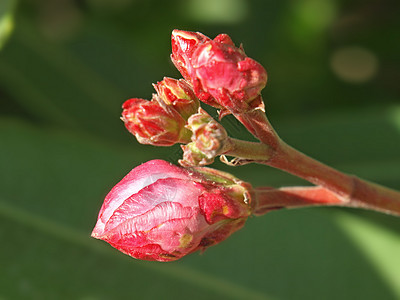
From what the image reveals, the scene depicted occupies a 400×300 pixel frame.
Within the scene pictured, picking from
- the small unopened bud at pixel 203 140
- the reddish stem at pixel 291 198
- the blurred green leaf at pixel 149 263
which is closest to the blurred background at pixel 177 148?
the blurred green leaf at pixel 149 263

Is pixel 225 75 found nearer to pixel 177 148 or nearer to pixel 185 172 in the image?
pixel 185 172

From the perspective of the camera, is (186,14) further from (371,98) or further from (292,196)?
(292,196)

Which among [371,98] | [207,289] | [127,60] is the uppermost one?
[127,60]

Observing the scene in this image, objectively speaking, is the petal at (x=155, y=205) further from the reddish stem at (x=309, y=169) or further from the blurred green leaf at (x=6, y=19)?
the blurred green leaf at (x=6, y=19)

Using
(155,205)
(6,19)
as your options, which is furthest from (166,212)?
(6,19)

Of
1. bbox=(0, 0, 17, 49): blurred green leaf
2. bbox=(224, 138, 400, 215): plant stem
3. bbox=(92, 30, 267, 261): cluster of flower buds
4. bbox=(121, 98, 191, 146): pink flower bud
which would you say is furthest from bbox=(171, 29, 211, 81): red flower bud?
bbox=(0, 0, 17, 49): blurred green leaf

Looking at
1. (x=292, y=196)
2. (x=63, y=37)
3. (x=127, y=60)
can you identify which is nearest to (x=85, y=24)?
(x=63, y=37)
